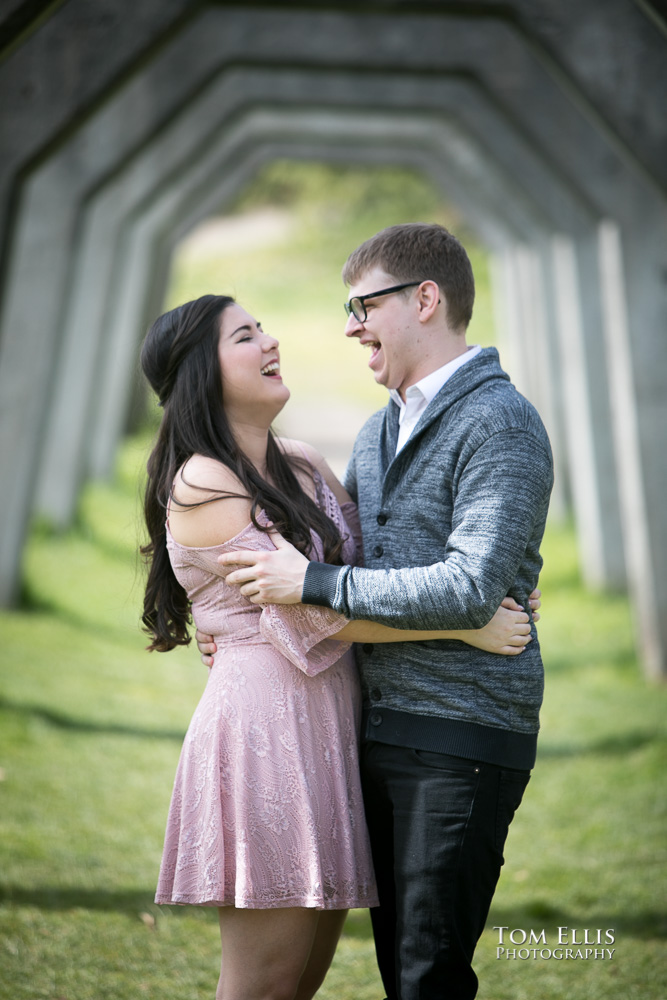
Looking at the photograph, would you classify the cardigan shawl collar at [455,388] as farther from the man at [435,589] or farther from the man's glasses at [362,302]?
the man's glasses at [362,302]

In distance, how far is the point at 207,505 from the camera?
10.0 ft

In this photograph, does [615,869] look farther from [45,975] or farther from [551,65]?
[551,65]

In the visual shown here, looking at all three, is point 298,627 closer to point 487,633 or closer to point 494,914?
point 487,633

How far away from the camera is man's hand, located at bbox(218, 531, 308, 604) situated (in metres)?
2.91

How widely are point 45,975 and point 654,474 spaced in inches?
246

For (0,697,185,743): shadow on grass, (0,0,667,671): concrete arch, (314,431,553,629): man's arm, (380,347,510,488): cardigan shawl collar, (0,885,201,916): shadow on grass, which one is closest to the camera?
(314,431,553,629): man's arm

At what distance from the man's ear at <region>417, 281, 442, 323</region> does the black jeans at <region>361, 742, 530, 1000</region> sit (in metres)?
1.25

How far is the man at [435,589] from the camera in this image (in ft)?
9.20

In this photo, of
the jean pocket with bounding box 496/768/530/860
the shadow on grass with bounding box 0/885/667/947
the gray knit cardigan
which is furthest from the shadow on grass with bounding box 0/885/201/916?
the jean pocket with bounding box 496/768/530/860

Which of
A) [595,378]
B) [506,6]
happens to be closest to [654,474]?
[595,378]

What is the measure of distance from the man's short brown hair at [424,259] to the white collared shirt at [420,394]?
0.39ft

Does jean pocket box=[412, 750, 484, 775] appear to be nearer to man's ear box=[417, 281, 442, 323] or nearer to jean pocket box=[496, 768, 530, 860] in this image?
jean pocket box=[496, 768, 530, 860]

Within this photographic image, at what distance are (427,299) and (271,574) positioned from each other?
92cm

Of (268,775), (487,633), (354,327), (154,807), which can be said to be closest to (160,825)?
(154,807)
